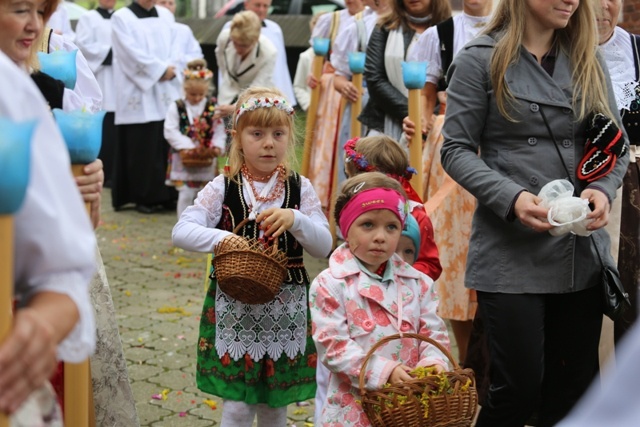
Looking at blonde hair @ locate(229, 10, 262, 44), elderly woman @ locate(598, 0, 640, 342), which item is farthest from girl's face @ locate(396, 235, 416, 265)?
blonde hair @ locate(229, 10, 262, 44)

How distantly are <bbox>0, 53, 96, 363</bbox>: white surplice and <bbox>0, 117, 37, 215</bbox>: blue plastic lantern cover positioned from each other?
111 mm

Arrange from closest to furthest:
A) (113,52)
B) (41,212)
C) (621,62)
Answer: (41,212) → (621,62) → (113,52)

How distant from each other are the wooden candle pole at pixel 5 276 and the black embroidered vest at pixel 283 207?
2313 millimetres

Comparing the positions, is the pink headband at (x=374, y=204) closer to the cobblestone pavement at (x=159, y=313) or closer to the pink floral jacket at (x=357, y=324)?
the pink floral jacket at (x=357, y=324)

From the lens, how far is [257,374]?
423 cm

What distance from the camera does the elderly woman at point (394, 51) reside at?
6328 millimetres

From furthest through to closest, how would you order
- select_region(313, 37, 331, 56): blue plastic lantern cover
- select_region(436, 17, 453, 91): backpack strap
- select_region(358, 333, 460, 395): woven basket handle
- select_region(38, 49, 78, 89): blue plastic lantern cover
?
select_region(313, 37, 331, 56): blue plastic lantern cover
select_region(436, 17, 453, 91): backpack strap
select_region(38, 49, 78, 89): blue plastic lantern cover
select_region(358, 333, 460, 395): woven basket handle

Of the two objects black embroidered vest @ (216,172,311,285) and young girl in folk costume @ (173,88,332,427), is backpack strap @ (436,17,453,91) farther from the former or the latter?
black embroidered vest @ (216,172,311,285)

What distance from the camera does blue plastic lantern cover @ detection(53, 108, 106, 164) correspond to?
2.71 m

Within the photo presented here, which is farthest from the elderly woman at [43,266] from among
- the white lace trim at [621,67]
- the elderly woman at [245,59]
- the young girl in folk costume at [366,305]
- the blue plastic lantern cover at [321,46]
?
the elderly woman at [245,59]

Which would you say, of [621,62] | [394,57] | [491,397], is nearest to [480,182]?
[491,397]

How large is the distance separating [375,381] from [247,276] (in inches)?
25.3

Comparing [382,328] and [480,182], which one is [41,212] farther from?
[480,182]

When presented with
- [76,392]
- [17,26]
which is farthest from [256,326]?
[17,26]
